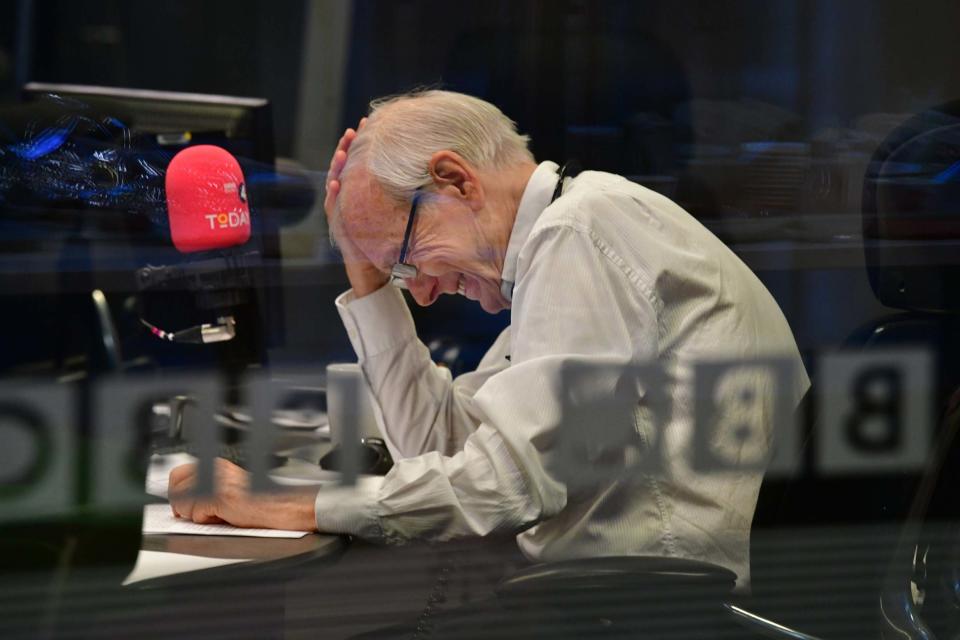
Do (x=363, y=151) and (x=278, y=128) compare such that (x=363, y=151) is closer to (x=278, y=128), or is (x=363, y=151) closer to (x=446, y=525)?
(x=278, y=128)

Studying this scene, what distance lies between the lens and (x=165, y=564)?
4.21 ft

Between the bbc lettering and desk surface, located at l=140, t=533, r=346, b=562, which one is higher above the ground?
the bbc lettering

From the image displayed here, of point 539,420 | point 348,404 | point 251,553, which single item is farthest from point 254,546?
point 539,420

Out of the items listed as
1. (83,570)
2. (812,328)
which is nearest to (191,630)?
(83,570)

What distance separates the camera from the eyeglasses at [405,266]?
150cm

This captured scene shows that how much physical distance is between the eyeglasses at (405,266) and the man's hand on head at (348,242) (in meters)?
0.02

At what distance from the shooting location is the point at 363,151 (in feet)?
4.93

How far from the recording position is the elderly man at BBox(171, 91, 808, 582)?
51.6 inches

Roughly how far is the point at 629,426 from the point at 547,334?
0.16 metres

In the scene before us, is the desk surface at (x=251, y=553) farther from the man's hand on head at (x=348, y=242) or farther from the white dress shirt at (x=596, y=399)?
the man's hand on head at (x=348, y=242)

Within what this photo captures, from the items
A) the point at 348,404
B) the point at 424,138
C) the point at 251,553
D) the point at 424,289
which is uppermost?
the point at 424,138

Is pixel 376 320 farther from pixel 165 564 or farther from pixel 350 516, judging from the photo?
pixel 165 564

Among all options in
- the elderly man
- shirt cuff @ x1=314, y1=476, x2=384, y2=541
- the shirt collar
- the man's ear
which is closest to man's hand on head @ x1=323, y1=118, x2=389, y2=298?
the elderly man

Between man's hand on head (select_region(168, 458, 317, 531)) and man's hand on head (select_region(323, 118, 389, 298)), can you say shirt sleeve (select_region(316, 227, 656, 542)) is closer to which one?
man's hand on head (select_region(168, 458, 317, 531))
